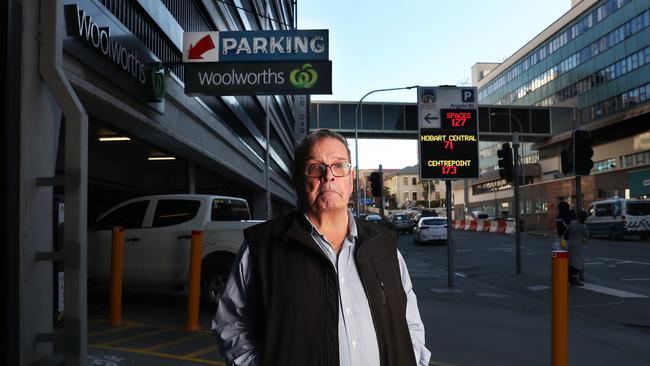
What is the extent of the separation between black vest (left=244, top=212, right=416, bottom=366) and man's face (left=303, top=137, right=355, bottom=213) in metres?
0.10

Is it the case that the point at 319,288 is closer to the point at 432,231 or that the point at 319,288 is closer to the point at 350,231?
the point at 350,231

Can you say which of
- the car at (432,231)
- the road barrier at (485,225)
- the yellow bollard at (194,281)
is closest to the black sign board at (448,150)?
the yellow bollard at (194,281)

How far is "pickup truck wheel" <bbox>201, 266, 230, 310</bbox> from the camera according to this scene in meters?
8.26

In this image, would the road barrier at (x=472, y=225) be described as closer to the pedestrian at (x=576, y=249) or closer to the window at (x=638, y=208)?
the window at (x=638, y=208)

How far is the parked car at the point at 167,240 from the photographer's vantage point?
834 cm

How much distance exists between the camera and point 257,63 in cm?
902

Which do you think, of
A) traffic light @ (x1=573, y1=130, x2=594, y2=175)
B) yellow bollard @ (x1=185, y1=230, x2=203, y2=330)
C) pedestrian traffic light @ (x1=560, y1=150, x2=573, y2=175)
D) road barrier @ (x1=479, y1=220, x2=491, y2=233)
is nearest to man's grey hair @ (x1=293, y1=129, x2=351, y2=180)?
yellow bollard @ (x1=185, y1=230, x2=203, y2=330)

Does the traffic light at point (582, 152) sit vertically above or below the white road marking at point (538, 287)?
above

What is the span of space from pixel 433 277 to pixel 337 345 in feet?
41.2

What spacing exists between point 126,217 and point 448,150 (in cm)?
676

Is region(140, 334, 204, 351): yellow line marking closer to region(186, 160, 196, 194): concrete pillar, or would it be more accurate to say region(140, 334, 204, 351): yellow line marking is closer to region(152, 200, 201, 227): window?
region(152, 200, 201, 227): window

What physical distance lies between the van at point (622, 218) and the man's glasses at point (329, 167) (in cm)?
3120

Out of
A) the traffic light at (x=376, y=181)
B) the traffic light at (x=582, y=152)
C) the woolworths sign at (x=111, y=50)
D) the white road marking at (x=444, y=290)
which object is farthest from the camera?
the traffic light at (x=376, y=181)

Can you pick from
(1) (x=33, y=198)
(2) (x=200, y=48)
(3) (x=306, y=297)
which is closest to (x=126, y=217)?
(2) (x=200, y=48)
